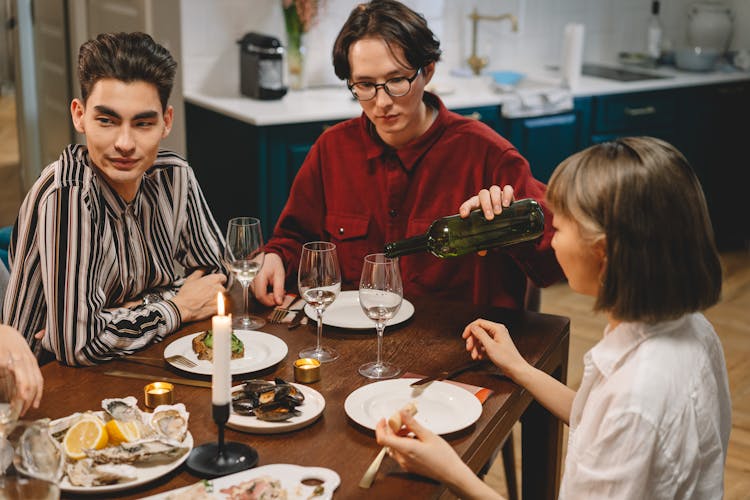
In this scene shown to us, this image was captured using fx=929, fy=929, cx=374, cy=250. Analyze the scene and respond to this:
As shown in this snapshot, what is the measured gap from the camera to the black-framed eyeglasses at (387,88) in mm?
2223

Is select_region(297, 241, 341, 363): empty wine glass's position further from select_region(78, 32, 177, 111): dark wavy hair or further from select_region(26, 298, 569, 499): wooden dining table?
select_region(78, 32, 177, 111): dark wavy hair

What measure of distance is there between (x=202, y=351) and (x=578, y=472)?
74 centimetres

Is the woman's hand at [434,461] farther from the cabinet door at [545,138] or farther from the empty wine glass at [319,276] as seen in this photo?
the cabinet door at [545,138]

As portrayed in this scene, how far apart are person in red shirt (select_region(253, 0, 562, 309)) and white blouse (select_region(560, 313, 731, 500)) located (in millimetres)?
Answer: 816

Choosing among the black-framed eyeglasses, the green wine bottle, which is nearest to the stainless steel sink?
the black-framed eyeglasses

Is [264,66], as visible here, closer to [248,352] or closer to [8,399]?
[248,352]

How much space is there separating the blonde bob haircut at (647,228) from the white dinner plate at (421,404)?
33 centimetres

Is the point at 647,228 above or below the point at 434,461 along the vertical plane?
above

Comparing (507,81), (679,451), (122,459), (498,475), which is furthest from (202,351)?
(507,81)

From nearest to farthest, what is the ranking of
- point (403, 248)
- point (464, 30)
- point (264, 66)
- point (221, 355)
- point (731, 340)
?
point (221, 355)
point (403, 248)
point (264, 66)
point (731, 340)
point (464, 30)

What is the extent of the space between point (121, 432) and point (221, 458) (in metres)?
0.15

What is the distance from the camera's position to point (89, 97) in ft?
6.44

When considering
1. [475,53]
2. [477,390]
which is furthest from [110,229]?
[475,53]

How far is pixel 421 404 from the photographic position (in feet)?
5.18
